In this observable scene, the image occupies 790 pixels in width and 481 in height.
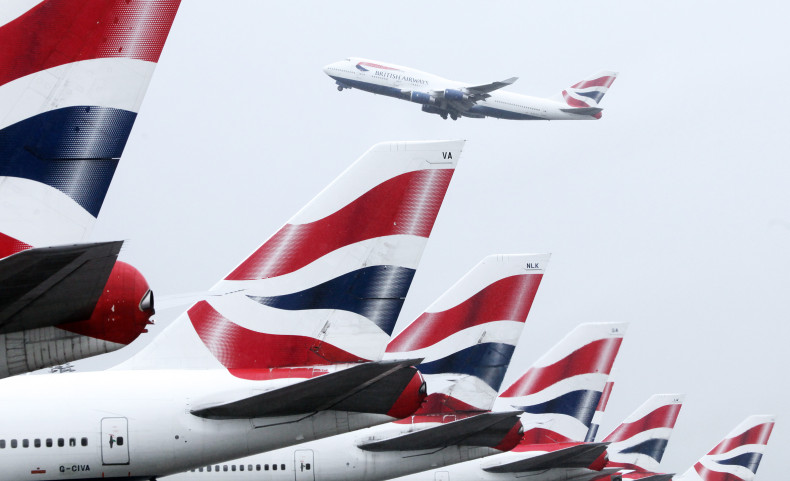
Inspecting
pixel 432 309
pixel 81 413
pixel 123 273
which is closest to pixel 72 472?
pixel 81 413

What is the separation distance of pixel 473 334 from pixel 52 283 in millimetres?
13687

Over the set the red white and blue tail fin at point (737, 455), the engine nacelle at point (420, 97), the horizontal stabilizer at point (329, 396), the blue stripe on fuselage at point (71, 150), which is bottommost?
the horizontal stabilizer at point (329, 396)

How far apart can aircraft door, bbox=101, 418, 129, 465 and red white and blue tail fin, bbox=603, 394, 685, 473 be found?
23475 millimetres

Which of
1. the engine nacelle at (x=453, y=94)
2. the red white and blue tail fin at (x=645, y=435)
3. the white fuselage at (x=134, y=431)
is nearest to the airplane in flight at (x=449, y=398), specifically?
the white fuselage at (x=134, y=431)

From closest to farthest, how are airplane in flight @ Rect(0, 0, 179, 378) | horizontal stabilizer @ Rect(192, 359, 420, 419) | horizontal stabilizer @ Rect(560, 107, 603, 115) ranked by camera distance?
1. airplane in flight @ Rect(0, 0, 179, 378)
2. horizontal stabilizer @ Rect(192, 359, 420, 419)
3. horizontal stabilizer @ Rect(560, 107, 603, 115)

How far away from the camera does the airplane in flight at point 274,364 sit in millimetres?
12562

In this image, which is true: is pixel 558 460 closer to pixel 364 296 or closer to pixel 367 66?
pixel 364 296

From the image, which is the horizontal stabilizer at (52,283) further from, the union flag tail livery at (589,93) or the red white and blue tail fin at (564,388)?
the union flag tail livery at (589,93)

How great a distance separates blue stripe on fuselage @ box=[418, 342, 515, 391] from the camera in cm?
2016

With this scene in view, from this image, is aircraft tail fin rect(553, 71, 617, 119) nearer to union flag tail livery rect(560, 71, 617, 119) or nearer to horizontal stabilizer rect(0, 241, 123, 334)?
union flag tail livery rect(560, 71, 617, 119)

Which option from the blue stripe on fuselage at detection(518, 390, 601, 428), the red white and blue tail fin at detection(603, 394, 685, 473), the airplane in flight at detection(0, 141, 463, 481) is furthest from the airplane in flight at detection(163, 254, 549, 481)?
the red white and blue tail fin at detection(603, 394, 685, 473)

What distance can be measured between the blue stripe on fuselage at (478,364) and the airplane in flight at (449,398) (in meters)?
0.02

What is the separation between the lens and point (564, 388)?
976 inches

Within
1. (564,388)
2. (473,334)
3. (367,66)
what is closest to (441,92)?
(367,66)
